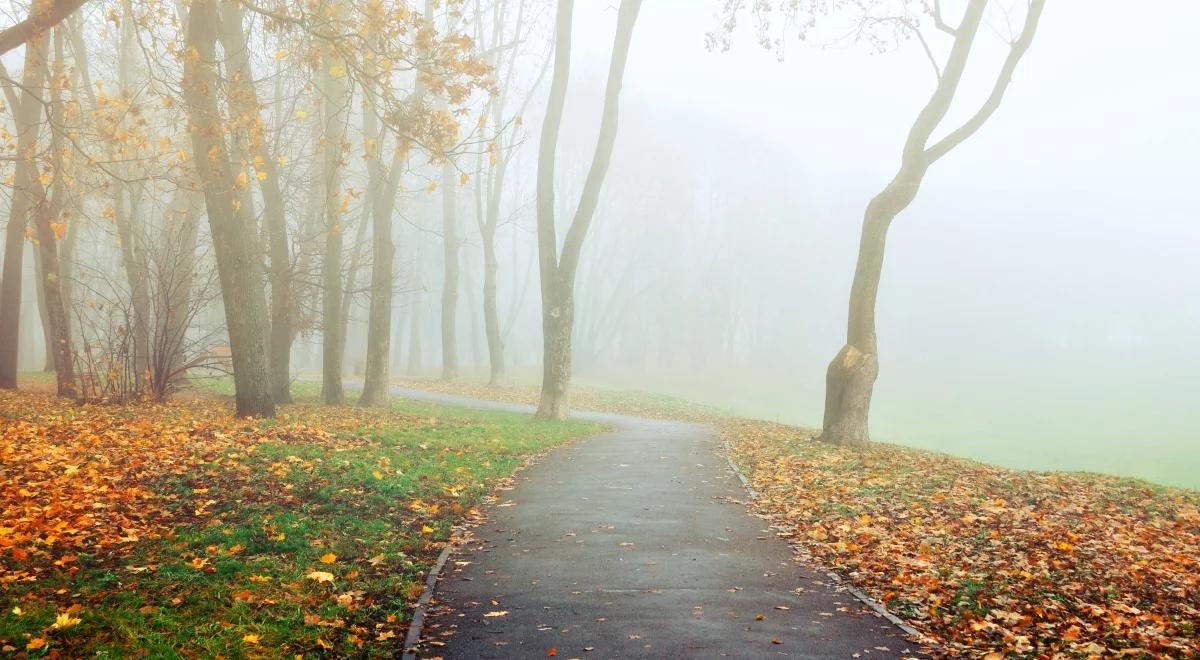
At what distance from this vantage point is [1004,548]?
8422 millimetres

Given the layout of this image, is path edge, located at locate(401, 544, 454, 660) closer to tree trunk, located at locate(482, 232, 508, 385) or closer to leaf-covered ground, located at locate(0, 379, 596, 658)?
leaf-covered ground, located at locate(0, 379, 596, 658)

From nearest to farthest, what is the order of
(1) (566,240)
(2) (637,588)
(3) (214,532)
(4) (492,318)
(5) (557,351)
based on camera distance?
(2) (637,588) < (3) (214,532) < (1) (566,240) < (5) (557,351) < (4) (492,318)

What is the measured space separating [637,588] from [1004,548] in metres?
3.84

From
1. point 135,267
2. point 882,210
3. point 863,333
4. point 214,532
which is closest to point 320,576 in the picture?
point 214,532

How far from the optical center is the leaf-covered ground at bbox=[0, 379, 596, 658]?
556 cm

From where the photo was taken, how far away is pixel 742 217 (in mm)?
58719

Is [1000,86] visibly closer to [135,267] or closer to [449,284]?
[135,267]

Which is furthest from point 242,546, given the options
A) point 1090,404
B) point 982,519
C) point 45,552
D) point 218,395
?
point 1090,404

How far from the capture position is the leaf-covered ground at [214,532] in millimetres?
5562

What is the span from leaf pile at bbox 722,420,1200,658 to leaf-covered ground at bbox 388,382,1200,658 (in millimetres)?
17

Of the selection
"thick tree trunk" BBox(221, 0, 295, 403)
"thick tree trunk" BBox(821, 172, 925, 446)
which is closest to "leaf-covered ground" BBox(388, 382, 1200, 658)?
"thick tree trunk" BBox(821, 172, 925, 446)

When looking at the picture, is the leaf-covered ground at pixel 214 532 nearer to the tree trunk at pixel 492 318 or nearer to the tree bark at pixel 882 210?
the tree bark at pixel 882 210

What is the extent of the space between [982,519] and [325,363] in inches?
614

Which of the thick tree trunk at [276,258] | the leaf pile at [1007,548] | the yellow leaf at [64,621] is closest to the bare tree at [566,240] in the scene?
the thick tree trunk at [276,258]
